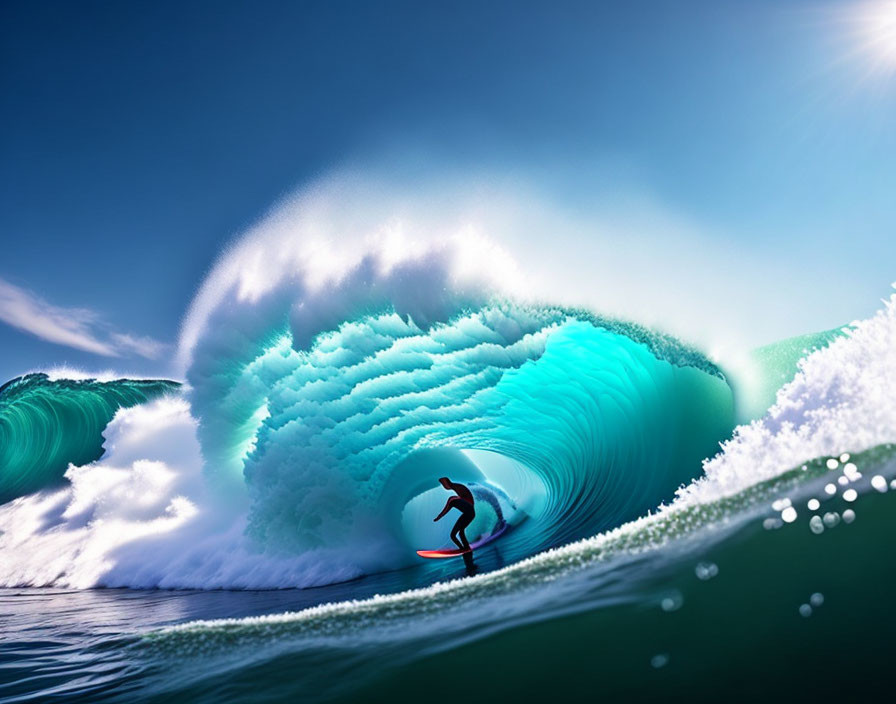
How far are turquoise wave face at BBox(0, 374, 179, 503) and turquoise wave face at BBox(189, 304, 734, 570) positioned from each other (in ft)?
33.7

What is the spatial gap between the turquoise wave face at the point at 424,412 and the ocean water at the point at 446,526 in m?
0.05

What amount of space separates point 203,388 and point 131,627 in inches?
186

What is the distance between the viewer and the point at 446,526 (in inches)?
441

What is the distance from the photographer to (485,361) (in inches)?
333

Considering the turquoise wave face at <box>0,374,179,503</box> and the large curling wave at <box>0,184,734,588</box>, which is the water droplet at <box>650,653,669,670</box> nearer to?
the large curling wave at <box>0,184,734,588</box>

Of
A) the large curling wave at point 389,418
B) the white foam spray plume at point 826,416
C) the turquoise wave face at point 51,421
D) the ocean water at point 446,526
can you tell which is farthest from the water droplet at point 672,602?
the turquoise wave face at point 51,421

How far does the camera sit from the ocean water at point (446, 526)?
99.3 inches

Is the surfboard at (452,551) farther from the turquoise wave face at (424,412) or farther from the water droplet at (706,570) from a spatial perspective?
the water droplet at (706,570)

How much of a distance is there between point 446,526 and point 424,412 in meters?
3.19

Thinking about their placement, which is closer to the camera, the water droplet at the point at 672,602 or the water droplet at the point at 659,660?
the water droplet at the point at 659,660

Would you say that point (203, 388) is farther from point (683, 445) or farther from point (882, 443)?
point (882, 443)

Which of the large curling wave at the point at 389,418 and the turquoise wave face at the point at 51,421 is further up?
the turquoise wave face at the point at 51,421

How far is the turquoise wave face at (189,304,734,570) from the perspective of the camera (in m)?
8.23

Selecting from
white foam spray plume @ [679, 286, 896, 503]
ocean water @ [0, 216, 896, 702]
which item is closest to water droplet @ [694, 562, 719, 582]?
ocean water @ [0, 216, 896, 702]
